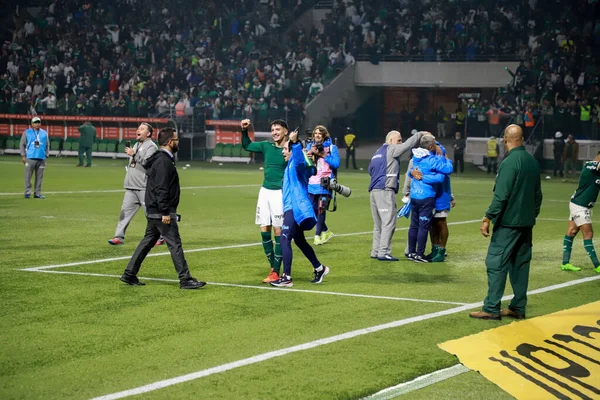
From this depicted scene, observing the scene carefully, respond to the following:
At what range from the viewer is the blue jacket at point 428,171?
1445 cm

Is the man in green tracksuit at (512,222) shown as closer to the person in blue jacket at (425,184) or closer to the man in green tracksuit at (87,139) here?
the person in blue jacket at (425,184)

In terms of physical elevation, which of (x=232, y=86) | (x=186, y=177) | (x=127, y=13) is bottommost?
(x=186, y=177)

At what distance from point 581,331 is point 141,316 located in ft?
15.4

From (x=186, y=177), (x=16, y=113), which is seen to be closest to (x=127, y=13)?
(x=16, y=113)

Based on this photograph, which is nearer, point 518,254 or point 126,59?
point 518,254

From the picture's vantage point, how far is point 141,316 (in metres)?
9.89

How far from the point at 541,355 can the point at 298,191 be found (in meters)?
4.23

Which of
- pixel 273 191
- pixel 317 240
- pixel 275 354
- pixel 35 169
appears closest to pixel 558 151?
pixel 35 169

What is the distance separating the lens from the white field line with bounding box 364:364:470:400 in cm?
708

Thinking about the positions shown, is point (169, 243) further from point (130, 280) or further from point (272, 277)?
point (272, 277)

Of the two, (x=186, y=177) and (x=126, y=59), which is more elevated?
(x=126, y=59)

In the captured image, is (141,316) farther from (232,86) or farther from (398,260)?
(232,86)

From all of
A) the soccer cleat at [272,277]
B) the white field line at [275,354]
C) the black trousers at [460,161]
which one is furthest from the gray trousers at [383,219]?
→ the black trousers at [460,161]

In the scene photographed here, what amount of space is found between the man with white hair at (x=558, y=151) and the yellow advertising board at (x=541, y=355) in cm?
3005
